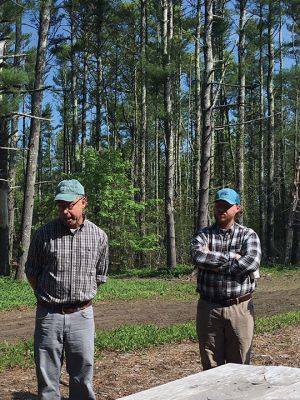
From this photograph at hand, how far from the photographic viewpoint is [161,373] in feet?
19.9

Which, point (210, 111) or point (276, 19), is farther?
point (276, 19)

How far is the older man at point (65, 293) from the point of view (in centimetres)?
404

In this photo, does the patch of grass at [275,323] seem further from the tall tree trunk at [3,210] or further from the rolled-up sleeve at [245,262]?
the tall tree trunk at [3,210]

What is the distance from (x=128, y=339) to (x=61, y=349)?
3818mm

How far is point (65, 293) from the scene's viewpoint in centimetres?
404

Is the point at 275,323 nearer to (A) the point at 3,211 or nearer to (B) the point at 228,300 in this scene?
(B) the point at 228,300

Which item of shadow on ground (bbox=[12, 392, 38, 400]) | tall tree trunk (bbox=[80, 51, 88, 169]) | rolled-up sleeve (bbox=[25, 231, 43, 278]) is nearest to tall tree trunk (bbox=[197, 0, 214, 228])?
tall tree trunk (bbox=[80, 51, 88, 169])

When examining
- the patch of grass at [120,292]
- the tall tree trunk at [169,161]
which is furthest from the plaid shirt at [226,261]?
the tall tree trunk at [169,161]

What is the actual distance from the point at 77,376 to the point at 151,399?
1708mm

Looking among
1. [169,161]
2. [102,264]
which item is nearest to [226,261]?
[102,264]

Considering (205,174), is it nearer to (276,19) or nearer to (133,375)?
(133,375)

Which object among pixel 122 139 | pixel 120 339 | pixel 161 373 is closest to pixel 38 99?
pixel 120 339

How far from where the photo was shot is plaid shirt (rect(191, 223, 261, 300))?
4.26m

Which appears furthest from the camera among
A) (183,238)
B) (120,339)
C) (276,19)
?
(276,19)
